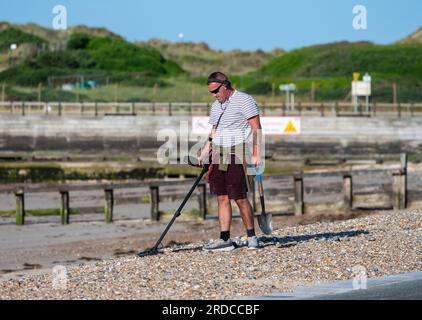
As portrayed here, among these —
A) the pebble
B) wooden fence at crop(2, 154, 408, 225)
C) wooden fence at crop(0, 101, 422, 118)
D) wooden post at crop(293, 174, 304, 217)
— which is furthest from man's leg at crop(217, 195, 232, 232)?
wooden fence at crop(0, 101, 422, 118)

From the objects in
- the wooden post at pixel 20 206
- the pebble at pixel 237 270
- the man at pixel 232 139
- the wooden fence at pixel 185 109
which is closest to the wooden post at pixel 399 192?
the wooden post at pixel 20 206

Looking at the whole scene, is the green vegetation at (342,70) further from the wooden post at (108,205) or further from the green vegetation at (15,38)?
the wooden post at (108,205)

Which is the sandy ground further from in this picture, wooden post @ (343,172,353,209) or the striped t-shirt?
the striped t-shirt

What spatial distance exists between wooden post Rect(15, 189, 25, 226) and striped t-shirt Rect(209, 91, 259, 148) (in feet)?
42.2

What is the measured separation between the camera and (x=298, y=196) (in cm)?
2472

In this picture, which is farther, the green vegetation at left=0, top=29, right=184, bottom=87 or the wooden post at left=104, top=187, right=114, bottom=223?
the green vegetation at left=0, top=29, right=184, bottom=87

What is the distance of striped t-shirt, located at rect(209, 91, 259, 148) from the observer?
13.0 m

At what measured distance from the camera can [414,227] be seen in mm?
16391

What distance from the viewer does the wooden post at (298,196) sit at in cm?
2472

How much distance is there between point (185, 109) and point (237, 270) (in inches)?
2018

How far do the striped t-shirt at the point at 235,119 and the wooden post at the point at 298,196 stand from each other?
11719 millimetres

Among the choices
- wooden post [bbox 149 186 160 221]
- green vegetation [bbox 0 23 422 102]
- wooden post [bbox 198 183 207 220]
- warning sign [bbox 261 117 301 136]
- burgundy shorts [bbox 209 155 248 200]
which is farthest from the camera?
green vegetation [bbox 0 23 422 102]

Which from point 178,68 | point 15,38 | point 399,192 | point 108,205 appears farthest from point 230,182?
point 178,68

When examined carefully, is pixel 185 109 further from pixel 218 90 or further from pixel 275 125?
pixel 218 90
